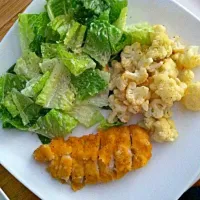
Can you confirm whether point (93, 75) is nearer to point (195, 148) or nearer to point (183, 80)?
point (183, 80)

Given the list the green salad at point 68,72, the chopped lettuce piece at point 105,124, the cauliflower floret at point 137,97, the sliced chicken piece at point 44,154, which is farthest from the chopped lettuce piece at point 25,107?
the cauliflower floret at point 137,97

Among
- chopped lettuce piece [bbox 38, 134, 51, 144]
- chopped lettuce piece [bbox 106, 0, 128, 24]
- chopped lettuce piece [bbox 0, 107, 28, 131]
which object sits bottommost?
chopped lettuce piece [bbox 0, 107, 28, 131]

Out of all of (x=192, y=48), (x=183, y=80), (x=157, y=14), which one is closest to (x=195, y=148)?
(x=183, y=80)

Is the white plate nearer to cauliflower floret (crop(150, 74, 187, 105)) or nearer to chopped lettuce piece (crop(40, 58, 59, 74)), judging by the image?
cauliflower floret (crop(150, 74, 187, 105))

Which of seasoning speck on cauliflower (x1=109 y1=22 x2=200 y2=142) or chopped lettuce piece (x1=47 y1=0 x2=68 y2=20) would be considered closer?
seasoning speck on cauliflower (x1=109 y1=22 x2=200 y2=142)

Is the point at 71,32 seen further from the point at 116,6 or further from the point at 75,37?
the point at 116,6

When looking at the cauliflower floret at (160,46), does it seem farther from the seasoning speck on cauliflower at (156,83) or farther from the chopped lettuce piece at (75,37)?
the chopped lettuce piece at (75,37)

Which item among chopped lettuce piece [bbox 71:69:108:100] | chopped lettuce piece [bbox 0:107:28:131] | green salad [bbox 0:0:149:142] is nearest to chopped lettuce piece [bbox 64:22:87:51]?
green salad [bbox 0:0:149:142]

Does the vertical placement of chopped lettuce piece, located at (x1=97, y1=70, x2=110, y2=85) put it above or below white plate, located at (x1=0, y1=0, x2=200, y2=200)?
above
